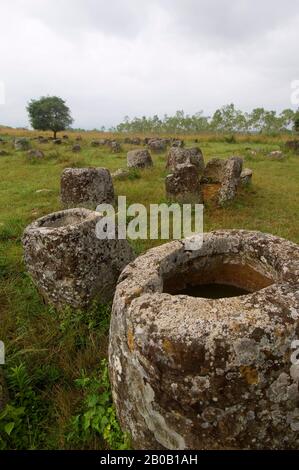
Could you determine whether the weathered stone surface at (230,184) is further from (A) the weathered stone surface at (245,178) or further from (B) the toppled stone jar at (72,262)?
(B) the toppled stone jar at (72,262)

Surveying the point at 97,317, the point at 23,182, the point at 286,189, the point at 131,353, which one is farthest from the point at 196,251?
the point at 23,182

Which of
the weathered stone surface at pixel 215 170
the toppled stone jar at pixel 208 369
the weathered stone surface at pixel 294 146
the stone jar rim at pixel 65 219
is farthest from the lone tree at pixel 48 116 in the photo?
the toppled stone jar at pixel 208 369

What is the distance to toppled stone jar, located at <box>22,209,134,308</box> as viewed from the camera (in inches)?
167

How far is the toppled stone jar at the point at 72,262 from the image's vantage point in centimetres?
424

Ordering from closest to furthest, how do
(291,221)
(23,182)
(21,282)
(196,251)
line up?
(196,251), (21,282), (291,221), (23,182)

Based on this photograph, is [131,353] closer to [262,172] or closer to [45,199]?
[45,199]

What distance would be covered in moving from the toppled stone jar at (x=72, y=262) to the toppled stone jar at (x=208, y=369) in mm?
1769

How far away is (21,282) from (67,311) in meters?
1.36

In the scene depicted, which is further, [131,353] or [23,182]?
[23,182]

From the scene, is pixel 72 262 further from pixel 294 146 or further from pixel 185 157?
pixel 294 146
